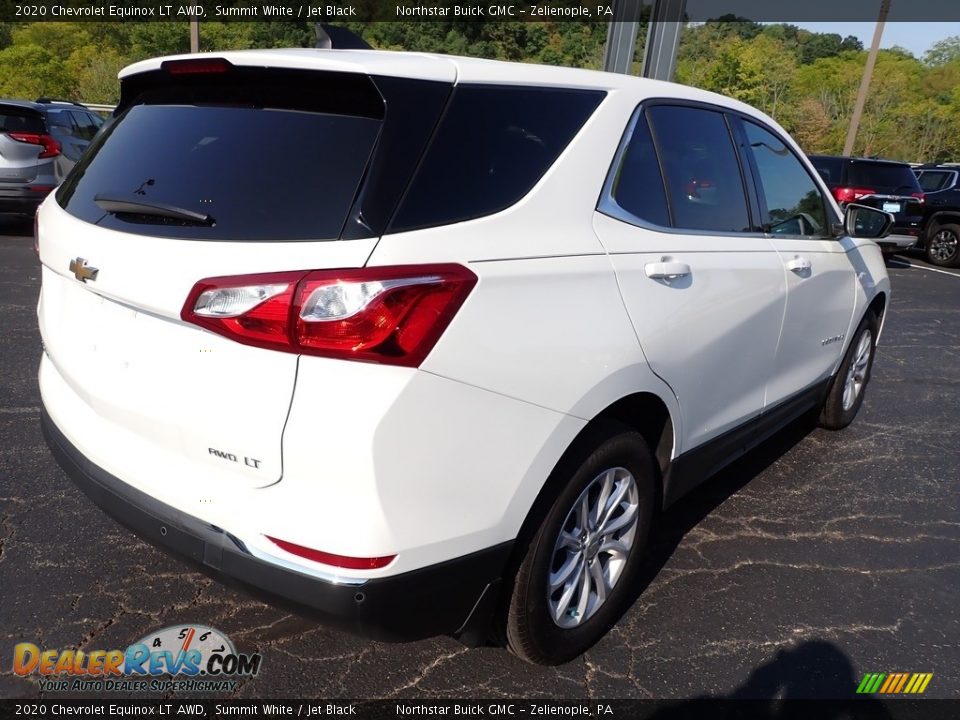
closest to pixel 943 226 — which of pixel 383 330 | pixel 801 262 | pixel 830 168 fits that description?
pixel 830 168

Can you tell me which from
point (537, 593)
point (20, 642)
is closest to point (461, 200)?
point (537, 593)

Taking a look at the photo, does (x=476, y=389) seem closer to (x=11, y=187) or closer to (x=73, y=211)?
(x=73, y=211)

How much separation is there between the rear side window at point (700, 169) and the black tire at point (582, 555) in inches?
33.9

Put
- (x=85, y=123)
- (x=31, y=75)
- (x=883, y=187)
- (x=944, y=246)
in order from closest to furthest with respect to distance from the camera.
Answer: (x=85, y=123)
(x=883, y=187)
(x=944, y=246)
(x=31, y=75)

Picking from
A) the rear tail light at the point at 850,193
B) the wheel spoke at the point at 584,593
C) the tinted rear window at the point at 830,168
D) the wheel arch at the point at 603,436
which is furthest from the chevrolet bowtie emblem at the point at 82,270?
the tinted rear window at the point at 830,168

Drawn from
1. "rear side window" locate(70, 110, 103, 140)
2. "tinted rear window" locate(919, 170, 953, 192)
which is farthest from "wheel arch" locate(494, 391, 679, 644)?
"tinted rear window" locate(919, 170, 953, 192)

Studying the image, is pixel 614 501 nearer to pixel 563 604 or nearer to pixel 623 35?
pixel 563 604

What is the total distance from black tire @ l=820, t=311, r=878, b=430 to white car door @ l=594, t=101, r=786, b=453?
4.72 ft

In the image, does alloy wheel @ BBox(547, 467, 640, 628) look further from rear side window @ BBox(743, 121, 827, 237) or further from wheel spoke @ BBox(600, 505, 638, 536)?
rear side window @ BBox(743, 121, 827, 237)

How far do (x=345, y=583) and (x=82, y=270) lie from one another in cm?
111

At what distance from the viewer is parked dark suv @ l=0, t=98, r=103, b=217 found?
939 centimetres

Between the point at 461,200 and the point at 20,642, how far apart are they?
6.49 ft

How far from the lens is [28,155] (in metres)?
9.49

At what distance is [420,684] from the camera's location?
7.50ft
